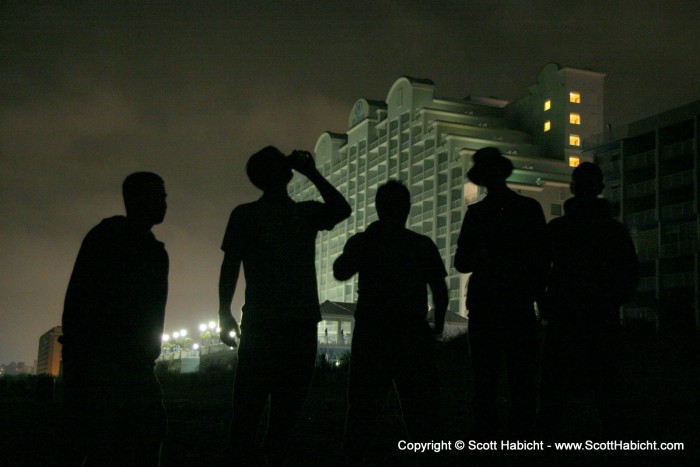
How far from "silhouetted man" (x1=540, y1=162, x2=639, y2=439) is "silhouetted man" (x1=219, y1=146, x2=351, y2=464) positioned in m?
1.34

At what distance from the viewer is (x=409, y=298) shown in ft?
14.7

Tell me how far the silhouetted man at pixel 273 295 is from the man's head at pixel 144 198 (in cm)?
51

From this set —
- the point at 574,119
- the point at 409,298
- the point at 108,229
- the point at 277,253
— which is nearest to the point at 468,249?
the point at 409,298

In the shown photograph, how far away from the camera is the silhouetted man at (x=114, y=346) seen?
345 cm

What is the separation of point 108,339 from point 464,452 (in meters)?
2.36

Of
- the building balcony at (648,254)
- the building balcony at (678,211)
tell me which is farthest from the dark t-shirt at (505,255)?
the building balcony at (648,254)

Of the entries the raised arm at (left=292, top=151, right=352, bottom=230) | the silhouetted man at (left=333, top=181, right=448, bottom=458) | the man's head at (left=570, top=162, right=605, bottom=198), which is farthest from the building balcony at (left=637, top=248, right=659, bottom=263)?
the raised arm at (left=292, top=151, right=352, bottom=230)

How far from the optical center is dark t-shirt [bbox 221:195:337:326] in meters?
4.12

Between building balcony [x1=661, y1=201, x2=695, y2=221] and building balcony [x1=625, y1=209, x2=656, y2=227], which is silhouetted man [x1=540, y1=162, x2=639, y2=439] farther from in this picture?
building balcony [x1=625, y1=209, x2=656, y2=227]

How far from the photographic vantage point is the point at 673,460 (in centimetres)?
499

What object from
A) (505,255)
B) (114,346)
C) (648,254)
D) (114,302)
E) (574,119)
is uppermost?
(574,119)

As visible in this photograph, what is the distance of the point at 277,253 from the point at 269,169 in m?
0.49

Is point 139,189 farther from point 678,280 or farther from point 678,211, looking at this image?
point 678,211

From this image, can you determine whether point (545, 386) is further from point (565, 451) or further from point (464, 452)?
point (464, 452)
